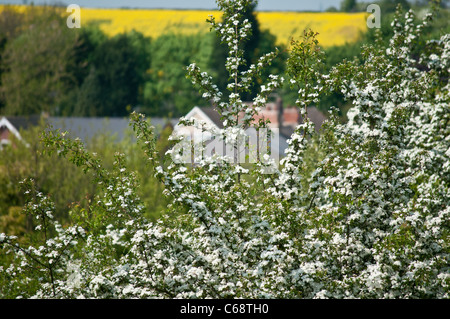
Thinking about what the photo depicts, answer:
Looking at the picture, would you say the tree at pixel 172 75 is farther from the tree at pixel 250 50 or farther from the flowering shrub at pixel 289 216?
the flowering shrub at pixel 289 216

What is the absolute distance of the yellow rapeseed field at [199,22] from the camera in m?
86.7

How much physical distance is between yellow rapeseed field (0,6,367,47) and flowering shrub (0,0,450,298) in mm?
75590

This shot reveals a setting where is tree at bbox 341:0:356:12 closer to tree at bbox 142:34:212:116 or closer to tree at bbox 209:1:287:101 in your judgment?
tree at bbox 142:34:212:116

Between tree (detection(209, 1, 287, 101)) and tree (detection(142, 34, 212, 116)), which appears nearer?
tree (detection(209, 1, 287, 101))

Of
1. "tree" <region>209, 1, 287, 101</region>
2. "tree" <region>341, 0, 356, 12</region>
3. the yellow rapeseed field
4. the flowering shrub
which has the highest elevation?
"tree" <region>341, 0, 356, 12</region>

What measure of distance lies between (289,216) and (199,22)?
9257 cm

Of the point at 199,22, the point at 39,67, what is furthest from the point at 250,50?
the point at 199,22

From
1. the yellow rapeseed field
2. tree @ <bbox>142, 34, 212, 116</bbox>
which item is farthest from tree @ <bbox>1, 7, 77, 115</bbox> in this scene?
the yellow rapeseed field

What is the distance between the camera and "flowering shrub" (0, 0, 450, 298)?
8.05 meters

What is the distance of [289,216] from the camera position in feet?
27.8

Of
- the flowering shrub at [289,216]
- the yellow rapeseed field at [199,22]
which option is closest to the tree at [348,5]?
the yellow rapeseed field at [199,22]

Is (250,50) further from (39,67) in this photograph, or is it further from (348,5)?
(348,5)

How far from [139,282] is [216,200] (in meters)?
1.55

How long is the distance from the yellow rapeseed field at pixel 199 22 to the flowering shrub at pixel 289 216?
7559 centimetres
